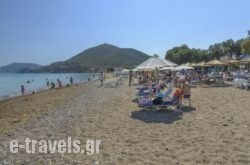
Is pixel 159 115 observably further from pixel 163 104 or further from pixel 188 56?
pixel 188 56

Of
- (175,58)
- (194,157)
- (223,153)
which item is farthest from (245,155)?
(175,58)

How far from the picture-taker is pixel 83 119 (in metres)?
12.4

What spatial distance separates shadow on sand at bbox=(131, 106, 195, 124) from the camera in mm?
11374

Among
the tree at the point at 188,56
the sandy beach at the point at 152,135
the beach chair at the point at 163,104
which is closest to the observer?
the sandy beach at the point at 152,135

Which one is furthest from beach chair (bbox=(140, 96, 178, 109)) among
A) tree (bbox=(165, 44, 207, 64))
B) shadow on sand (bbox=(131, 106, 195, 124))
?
tree (bbox=(165, 44, 207, 64))

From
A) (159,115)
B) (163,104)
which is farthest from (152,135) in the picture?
(163,104)

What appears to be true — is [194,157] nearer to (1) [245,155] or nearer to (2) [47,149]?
(1) [245,155]

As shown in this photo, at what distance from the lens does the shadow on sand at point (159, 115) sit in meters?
11.4

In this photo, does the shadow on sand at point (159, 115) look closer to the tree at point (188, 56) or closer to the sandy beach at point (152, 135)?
the sandy beach at point (152, 135)

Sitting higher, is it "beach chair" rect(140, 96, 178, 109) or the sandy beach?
"beach chair" rect(140, 96, 178, 109)

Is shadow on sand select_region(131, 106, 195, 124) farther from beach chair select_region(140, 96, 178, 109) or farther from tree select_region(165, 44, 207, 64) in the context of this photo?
tree select_region(165, 44, 207, 64)

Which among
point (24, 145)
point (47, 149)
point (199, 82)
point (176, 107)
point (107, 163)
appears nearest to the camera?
point (107, 163)

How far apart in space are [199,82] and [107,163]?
23492 mm

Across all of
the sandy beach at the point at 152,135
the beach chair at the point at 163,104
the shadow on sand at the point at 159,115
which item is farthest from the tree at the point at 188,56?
the beach chair at the point at 163,104
